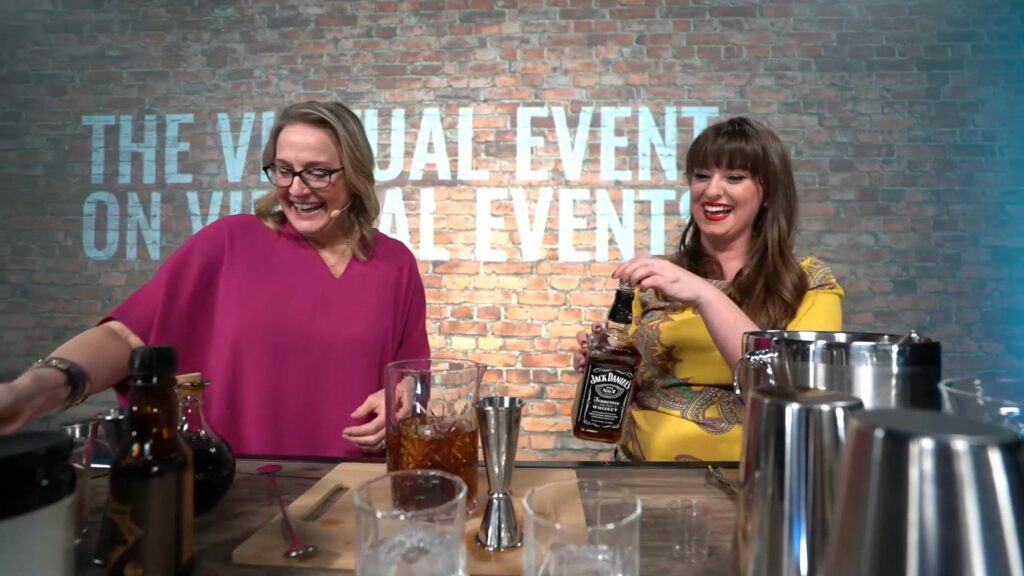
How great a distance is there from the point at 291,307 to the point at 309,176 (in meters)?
0.28

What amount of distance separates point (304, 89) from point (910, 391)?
248 centimetres

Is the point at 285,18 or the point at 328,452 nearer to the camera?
the point at 328,452

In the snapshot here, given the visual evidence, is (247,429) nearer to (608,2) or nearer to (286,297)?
(286,297)

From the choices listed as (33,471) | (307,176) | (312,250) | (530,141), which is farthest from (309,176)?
(530,141)

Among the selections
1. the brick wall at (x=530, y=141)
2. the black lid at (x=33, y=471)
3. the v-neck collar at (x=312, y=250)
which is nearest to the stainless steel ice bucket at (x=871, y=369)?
the black lid at (x=33, y=471)

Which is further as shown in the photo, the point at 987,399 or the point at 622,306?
the point at 622,306

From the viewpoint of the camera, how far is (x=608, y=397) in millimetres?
983

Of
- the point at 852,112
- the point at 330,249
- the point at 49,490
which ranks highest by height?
the point at 852,112

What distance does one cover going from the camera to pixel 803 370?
23.4 inches

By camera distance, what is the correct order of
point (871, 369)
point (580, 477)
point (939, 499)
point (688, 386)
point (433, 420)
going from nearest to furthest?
1. point (939, 499)
2. point (871, 369)
3. point (433, 420)
4. point (580, 477)
5. point (688, 386)

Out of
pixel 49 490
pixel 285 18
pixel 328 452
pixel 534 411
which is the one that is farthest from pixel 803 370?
pixel 285 18

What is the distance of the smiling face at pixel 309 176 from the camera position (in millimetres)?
1248

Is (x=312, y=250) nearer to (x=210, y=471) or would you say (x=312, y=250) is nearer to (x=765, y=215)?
(x=210, y=471)

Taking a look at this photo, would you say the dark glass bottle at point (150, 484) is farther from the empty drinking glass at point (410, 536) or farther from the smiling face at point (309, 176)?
the smiling face at point (309, 176)
